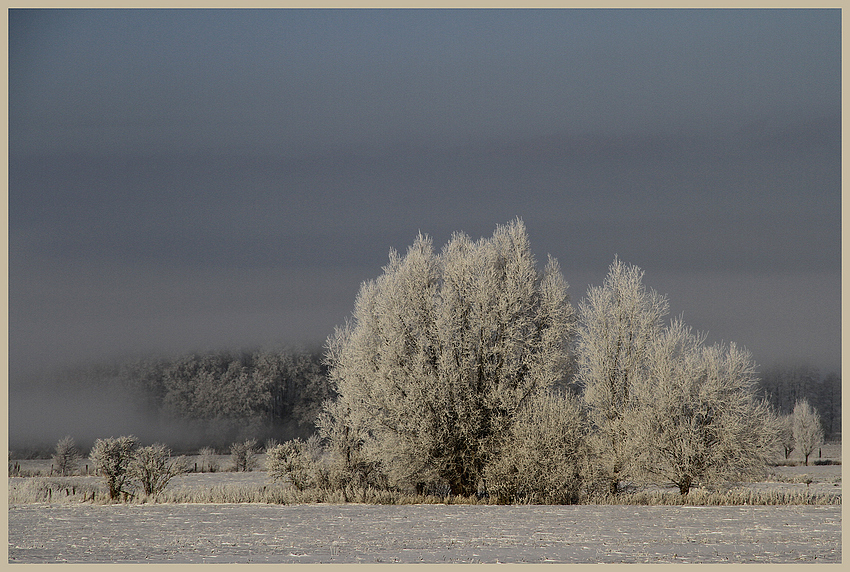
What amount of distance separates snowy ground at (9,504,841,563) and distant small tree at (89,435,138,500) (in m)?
2.22

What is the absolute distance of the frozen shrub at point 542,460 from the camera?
21766mm

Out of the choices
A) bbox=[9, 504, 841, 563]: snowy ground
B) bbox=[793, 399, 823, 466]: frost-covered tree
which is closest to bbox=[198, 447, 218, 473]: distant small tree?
bbox=[9, 504, 841, 563]: snowy ground

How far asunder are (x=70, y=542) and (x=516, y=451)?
12.6m

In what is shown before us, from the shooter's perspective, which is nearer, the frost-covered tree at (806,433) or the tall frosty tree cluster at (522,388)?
the tall frosty tree cluster at (522,388)

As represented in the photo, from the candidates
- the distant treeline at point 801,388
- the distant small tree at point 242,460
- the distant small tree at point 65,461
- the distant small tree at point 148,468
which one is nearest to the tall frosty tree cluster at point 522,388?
the distant small tree at point 148,468

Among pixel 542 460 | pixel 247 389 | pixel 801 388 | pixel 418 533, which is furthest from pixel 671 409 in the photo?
pixel 801 388

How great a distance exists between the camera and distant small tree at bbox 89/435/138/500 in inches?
867

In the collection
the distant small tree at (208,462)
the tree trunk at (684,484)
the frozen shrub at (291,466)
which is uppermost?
the frozen shrub at (291,466)

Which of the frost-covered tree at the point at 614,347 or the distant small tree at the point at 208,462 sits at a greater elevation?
the frost-covered tree at the point at 614,347

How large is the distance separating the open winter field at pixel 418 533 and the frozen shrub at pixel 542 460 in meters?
1.66

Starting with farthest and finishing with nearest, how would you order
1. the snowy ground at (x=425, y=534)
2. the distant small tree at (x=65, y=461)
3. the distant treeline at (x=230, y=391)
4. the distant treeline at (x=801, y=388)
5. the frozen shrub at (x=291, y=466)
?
the distant treeline at (x=801, y=388)
the distant treeline at (x=230, y=391)
the distant small tree at (x=65, y=461)
the frozen shrub at (x=291, y=466)
the snowy ground at (x=425, y=534)

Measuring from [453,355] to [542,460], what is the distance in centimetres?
426

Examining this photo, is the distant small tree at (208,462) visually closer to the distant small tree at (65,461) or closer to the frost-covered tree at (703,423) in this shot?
the distant small tree at (65,461)

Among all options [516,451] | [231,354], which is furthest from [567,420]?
[231,354]
